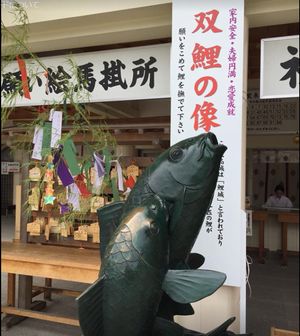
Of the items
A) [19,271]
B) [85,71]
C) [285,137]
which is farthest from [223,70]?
[285,137]

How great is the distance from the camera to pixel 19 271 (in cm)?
346

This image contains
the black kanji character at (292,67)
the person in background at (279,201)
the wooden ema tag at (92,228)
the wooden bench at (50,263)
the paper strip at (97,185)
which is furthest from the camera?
the person in background at (279,201)

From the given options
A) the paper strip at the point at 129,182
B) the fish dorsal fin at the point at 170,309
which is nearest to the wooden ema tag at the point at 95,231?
the paper strip at the point at 129,182

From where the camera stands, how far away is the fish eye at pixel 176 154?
5.53ft

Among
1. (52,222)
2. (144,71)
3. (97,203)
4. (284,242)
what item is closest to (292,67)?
(144,71)

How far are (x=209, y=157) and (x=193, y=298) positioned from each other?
23.7 inches

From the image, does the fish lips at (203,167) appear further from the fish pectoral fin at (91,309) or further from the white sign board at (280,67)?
the white sign board at (280,67)

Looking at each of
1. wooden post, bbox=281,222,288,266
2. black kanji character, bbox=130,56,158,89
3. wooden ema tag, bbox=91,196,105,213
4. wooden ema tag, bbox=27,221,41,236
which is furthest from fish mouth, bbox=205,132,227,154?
wooden post, bbox=281,222,288,266

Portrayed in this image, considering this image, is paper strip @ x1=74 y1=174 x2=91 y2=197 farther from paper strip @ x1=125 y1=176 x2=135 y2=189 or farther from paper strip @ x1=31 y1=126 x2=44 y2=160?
paper strip @ x1=125 y1=176 x2=135 y2=189

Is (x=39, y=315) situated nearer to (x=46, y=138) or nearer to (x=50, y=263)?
(x=50, y=263)

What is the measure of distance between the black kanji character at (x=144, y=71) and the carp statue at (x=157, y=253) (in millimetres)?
1852

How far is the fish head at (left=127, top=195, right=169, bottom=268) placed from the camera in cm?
162

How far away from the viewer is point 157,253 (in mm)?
1624

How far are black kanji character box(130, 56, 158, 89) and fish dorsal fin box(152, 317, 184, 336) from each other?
7.34 feet
